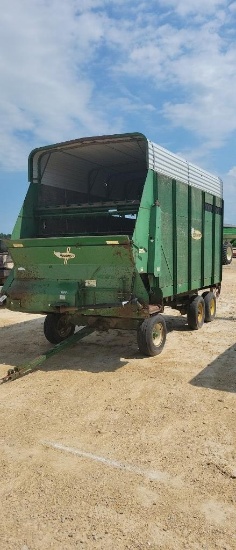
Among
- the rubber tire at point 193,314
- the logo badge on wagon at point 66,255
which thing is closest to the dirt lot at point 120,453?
the logo badge on wagon at point 66,255

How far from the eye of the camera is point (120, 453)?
3834 millimetres

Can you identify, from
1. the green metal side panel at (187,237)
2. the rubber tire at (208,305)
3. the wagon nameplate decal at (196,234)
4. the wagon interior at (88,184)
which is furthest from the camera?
the rubber tire at (208,305)

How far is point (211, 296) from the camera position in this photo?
10.1m

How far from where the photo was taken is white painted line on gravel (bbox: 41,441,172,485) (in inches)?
136

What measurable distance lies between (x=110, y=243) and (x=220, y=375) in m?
2.47

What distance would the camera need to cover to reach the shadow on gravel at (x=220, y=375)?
555 cm

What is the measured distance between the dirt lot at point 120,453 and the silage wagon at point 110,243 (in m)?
0.95

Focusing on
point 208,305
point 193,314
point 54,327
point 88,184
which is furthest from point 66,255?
point 208,305

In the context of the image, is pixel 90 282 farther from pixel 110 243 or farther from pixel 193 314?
pixel 193 314

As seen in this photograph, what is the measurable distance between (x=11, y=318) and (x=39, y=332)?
75.9 inches

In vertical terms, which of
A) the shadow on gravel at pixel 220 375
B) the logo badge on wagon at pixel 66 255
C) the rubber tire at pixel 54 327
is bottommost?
the shadow on gravel at pixel 220 375

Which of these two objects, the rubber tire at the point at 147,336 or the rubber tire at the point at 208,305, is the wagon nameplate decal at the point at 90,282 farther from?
the rubber tire at the point at 208,305

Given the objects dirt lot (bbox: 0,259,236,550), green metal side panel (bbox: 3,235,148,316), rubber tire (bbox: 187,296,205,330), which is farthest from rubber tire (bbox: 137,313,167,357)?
rubber tire (bbox: 187,296,205,330)

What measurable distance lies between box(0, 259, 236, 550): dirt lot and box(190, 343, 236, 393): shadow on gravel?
1 centimetres
